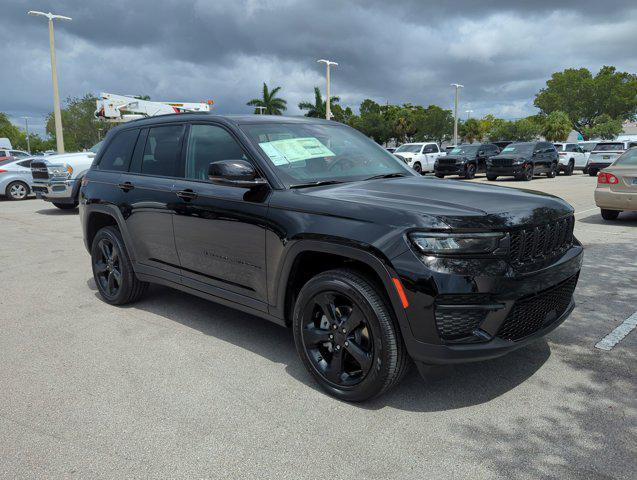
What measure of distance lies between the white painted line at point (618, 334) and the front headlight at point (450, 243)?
187 cm

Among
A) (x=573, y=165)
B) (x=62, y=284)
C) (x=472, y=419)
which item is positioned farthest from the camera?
(x=573, y=165)

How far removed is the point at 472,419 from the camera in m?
3.05

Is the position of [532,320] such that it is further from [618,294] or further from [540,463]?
[618,294]

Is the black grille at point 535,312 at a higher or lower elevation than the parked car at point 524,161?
lower

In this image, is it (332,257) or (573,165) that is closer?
(332,257)

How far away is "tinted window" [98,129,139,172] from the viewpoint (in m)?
5.12

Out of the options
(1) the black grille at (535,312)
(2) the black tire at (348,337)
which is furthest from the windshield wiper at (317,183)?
(1) the black grille at (535,312)

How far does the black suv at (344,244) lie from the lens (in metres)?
2.85

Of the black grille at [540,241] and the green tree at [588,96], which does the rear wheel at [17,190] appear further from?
the green tree at [588,96]

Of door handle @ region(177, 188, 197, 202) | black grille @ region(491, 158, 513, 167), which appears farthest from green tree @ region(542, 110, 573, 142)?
door handle @ region(177, 188, 197, 202)

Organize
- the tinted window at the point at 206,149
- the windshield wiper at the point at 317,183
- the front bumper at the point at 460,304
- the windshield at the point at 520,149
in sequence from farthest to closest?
1. the windshield at the point at 520,149
2. the tinted window at the point at 206,149
3. the windshield wiper at the point at 317,183
4. the front bumper at the point at 460,304

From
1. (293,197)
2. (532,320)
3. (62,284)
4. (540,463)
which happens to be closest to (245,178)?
(293,197)

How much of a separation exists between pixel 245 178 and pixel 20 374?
2.12 m

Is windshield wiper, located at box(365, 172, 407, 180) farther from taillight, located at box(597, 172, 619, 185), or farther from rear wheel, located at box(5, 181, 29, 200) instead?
rear wheel, located at box(5, 181, 29, 200)
